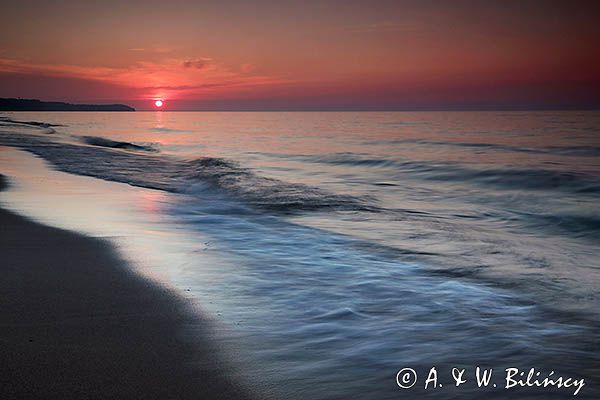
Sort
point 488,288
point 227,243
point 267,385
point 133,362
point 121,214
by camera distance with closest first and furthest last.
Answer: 1. point 267,385
2. point 133,362
3. point 488,288
4. point 227,243
5. point 121,214

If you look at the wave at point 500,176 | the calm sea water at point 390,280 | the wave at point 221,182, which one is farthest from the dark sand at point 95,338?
the wave at point 500,176

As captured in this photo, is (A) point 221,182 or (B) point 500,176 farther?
(B) point 500,176

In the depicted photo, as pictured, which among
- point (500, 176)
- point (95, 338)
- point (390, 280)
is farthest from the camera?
point (500, 176)

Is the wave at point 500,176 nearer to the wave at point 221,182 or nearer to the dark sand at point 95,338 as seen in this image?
the wave at point 221,182

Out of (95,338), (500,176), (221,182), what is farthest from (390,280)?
(500,176)

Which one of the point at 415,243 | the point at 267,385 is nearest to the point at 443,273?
A: the point at 415,243

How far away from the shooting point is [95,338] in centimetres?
364

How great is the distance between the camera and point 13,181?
1300 centimetres

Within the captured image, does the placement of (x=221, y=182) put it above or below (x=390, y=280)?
above

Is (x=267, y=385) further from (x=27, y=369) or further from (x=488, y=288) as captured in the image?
(x=488, y=288)

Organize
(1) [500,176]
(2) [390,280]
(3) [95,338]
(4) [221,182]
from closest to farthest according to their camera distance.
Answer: (3) [95,338] < (2) [390,280] < (4) [221,182] < (1) [500,176]

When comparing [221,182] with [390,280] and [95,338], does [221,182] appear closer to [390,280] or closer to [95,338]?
[390,280]

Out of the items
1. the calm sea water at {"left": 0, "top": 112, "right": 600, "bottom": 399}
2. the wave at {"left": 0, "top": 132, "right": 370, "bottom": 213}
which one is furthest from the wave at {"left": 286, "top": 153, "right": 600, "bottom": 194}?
the wave at {"left": 0, "top": 132, "right": 370, "bottom": 213}

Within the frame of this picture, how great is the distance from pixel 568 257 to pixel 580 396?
4.98m
